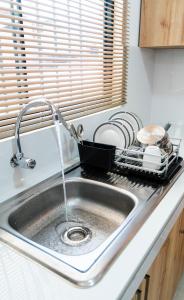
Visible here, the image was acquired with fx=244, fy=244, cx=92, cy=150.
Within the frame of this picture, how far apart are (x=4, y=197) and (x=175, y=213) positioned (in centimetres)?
70

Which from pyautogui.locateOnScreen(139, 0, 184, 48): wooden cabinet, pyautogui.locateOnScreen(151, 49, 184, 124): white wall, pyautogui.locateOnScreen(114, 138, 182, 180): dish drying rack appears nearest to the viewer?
pyautogui.locateOnScreen(114, 138, 182, 180): dish drying rack

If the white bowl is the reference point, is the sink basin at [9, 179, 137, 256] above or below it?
below


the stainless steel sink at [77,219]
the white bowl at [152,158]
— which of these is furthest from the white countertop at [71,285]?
the white bowl at [152,158]

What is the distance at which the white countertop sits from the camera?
1.91 feet

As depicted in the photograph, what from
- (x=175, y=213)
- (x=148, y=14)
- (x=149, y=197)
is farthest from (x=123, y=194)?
(x=148, y=14)

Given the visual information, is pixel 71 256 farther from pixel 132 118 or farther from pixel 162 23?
pixel 162 23

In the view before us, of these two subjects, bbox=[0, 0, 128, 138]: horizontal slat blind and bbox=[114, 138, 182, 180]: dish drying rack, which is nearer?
bbox=[0, 0, 128, 138]: horizontal slat blind

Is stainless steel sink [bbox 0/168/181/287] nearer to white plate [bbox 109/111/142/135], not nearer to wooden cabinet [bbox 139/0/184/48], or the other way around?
white plate [bbox 109/111/142/135]

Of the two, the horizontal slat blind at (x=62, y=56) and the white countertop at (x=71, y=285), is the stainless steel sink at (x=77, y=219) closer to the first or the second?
the white countertop at (x=71, y=285)

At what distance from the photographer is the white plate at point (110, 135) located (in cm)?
135

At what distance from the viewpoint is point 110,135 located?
1.37 metres

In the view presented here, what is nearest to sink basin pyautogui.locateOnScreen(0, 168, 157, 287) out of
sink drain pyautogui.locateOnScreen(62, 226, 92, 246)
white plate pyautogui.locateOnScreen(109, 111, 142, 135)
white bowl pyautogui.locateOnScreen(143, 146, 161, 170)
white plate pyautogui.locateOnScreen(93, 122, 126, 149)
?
sink drain pyautogui.locateOnScreen(62, 226, 92, 246)

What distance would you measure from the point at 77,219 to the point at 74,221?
0.02 m

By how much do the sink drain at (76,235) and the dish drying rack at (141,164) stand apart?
14.1 inches
